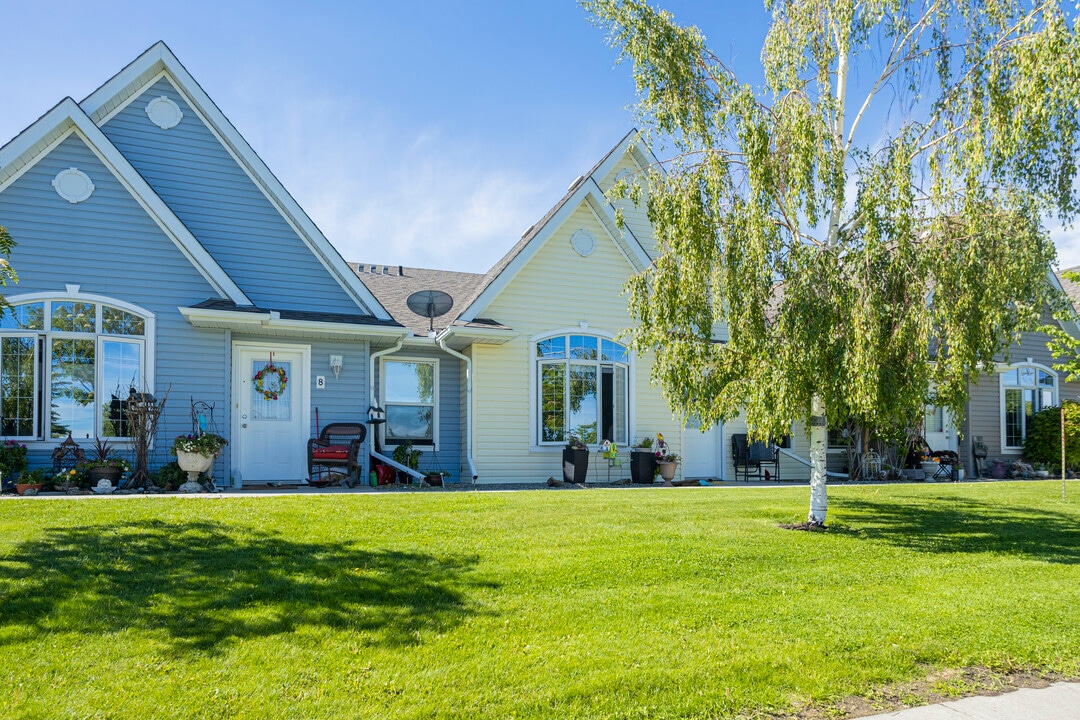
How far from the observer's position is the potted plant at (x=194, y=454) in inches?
415

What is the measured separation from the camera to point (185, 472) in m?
10.8

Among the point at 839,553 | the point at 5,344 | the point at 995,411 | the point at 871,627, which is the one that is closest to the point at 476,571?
the point at 871,627

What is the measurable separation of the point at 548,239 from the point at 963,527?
8.36m

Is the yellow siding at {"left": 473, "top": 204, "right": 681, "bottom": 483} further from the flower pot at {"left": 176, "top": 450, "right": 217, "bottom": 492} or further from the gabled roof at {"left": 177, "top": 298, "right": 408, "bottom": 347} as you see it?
the flower pot at {"left": 176, "top": 450, "right": 217, "bottom": 492}

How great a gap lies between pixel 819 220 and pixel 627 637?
17.0 feet

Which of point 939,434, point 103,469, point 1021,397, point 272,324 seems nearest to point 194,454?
point 103,469

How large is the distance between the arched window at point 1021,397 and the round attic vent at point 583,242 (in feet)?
39.1

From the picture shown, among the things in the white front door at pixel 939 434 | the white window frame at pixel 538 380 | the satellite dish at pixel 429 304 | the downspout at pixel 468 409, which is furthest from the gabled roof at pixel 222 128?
the white front door at pixel 939 434

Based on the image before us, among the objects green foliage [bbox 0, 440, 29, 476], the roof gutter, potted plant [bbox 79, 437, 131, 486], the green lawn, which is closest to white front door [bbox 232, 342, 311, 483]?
the roof gutter

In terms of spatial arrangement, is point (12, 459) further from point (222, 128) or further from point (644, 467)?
point (644, 467)

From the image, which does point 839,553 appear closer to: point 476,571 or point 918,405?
point 918,405

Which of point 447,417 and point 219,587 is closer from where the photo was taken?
point 219,587

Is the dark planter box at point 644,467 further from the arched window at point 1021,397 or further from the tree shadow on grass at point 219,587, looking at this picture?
the arched window at point 1021,397

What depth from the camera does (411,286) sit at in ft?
56.3
